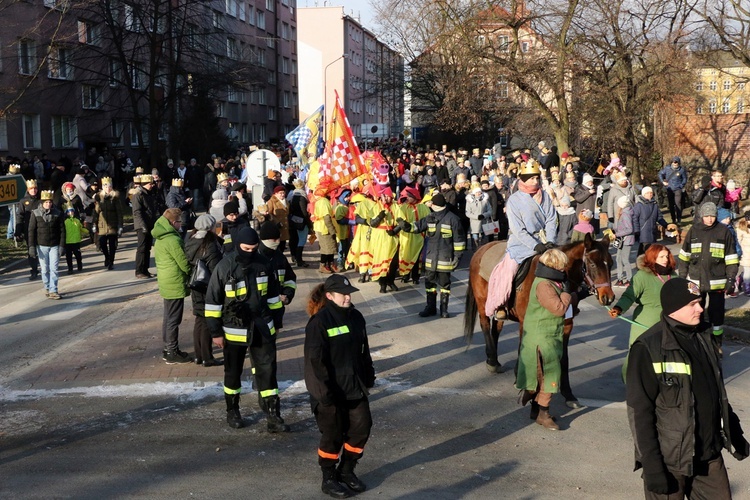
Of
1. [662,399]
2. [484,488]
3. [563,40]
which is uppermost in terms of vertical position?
[563,40]

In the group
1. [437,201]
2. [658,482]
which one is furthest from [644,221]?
[658,482]

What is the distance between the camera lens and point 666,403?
478 cm

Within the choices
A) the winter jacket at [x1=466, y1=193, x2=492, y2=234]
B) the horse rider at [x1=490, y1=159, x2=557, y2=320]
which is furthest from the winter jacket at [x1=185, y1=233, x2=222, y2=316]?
the winter jacket at [x1=466, y1=193, x2=492, y2=234]

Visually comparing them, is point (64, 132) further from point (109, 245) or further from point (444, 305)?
point (444, 305)

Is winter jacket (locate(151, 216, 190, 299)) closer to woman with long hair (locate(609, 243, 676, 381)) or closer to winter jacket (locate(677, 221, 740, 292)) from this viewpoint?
woman with long hair (locate(609, 243, 676, 381))

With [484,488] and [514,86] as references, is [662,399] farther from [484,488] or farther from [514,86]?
[514,86]

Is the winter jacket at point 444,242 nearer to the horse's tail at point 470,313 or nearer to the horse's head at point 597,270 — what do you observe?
the horse's tail at point 470,313

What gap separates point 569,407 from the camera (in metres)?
8.68

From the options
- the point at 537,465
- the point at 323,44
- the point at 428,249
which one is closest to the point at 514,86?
the point at 428,249

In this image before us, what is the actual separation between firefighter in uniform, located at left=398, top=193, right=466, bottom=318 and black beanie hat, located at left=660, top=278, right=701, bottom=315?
830cm

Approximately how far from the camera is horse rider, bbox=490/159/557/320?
9031mm

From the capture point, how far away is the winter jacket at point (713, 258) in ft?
36.3

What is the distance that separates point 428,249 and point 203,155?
32.3 m

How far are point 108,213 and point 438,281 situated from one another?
319 inches
